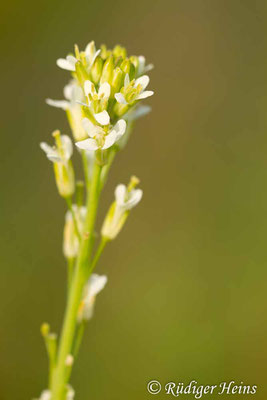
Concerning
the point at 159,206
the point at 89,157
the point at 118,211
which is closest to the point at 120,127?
the point at 89,157

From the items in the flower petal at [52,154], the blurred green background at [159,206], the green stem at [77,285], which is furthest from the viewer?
the blurred green background at [159,206]

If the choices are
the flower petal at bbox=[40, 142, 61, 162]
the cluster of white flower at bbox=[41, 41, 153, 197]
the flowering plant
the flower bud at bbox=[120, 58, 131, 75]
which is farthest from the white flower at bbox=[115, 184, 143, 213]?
the flower bud at bbox=[120, 58, 131, 75]

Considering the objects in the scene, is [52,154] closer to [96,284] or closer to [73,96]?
[73,96]

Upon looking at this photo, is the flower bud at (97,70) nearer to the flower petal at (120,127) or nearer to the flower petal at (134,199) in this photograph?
the flower petal at (120,127)

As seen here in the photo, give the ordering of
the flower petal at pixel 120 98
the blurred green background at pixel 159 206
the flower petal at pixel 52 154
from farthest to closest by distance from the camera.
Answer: the blurred green background at pixel 159 206 → the flower petal at pixel 52 154 → the flower petal at pixel 120 98

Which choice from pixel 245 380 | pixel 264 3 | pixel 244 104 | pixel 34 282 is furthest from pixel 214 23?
pixel 245 380

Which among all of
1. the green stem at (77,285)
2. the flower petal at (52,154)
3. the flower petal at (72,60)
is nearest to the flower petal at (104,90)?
the flower petal at (72,60)

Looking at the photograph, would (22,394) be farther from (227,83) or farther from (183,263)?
(227,83)
